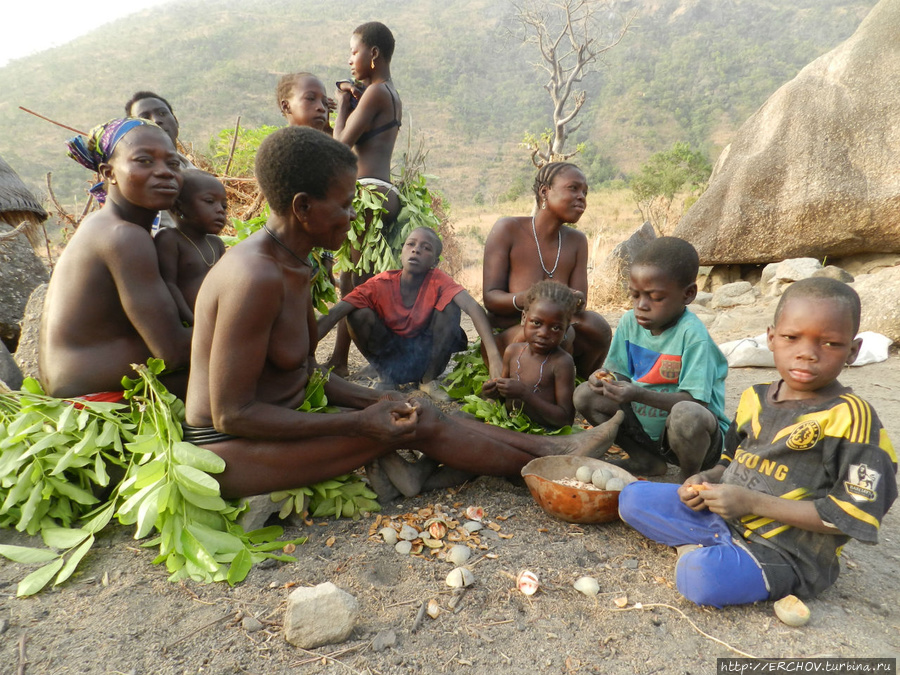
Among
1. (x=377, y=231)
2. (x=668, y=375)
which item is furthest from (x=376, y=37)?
(x=668, y=375)

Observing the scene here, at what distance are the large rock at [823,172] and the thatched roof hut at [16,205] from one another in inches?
281

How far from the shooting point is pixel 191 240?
8.82ft

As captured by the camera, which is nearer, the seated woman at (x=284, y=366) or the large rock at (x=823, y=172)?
the seated woman at (x=284, y=366)

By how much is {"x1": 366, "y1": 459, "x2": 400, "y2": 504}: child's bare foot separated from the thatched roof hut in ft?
13.2

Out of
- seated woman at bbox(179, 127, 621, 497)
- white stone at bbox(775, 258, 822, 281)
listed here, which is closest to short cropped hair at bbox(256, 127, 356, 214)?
seated woman at bbox(179, 127, 621, 497)

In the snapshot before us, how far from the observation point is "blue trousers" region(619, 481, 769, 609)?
1.70 m

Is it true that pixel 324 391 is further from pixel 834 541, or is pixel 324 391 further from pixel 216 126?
pixel 216 126

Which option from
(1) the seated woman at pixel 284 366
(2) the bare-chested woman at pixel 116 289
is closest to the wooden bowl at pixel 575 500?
(1) the seated woman at pixel 284 366

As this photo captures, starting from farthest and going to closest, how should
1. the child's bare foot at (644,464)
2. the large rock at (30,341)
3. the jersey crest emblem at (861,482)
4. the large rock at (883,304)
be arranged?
the large rock at (883,304)
the large rock at (30,341)
the child's bare foot at (644,464)
the jersey crest emblem at (861,482)

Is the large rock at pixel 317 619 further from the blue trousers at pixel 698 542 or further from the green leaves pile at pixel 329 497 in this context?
the blue trousers at pixel 698 542

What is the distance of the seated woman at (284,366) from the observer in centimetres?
191

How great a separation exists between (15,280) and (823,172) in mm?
Answer: 7978

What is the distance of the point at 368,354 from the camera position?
3.85m

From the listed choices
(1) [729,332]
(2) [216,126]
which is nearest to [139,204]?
(1) [729,332]
